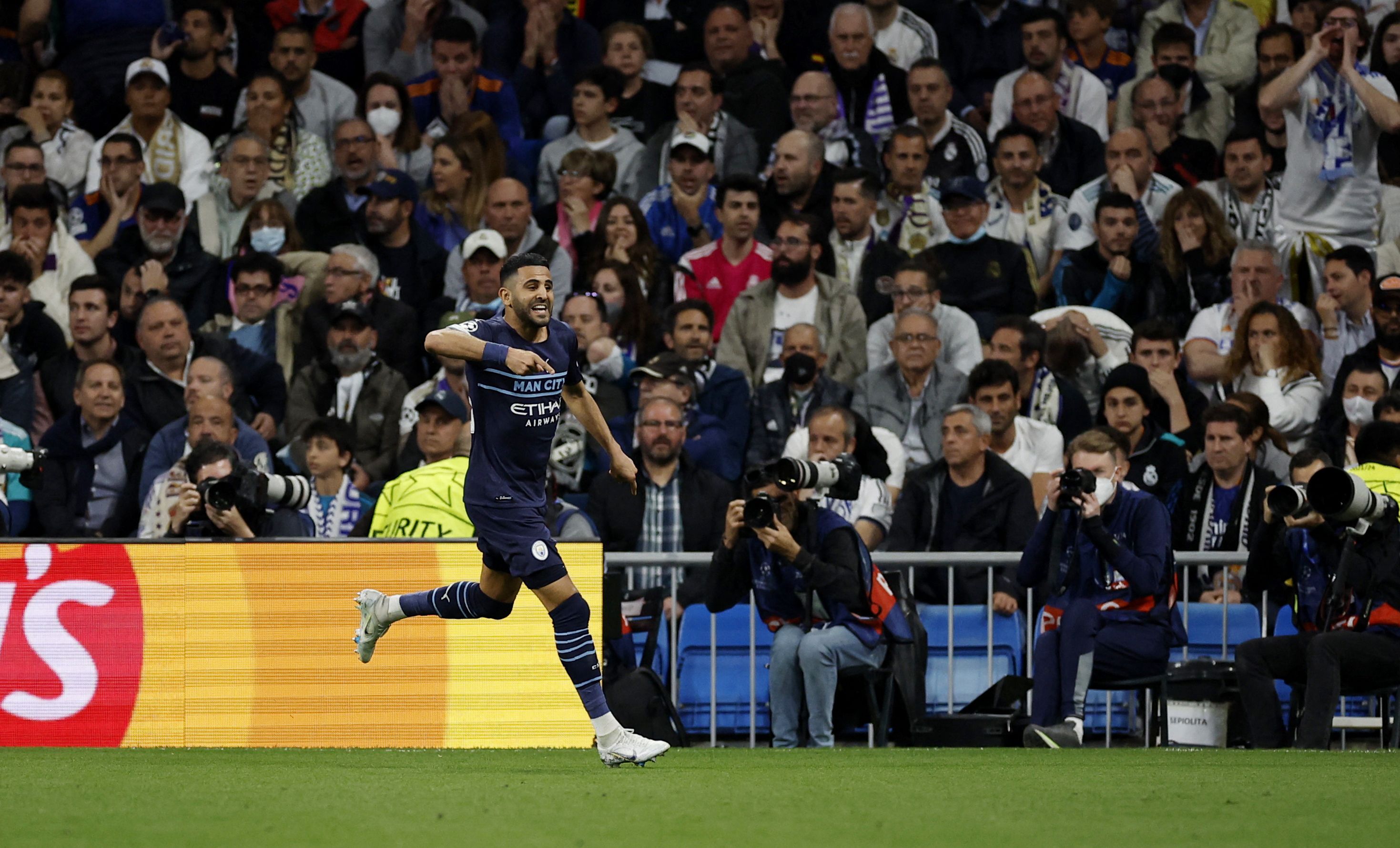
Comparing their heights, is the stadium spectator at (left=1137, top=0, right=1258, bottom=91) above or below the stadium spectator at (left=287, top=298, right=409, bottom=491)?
above

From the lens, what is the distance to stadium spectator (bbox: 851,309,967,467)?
43.4 feet

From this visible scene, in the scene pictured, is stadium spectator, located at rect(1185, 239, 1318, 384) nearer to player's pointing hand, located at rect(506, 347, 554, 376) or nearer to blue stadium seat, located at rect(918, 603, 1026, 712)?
blue stadium seat, located at rect(918, 603, 1026, 712)

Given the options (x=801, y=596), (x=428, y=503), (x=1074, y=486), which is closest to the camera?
(x=1074, y=486)

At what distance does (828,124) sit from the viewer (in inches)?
617

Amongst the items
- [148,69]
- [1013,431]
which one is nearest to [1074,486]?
[1013,431]

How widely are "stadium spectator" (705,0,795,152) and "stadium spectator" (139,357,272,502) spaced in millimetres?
4619

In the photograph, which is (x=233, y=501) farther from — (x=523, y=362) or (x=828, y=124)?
(x=828, y=124)

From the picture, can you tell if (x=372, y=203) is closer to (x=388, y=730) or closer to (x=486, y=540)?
(x=388, y=730)

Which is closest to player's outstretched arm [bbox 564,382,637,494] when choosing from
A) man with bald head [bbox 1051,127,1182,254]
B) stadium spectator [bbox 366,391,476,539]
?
stadium spectator [bbox 366,391,476,539]

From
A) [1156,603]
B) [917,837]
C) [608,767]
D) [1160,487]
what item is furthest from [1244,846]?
[1160,487]

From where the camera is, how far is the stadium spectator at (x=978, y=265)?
14.4 meters

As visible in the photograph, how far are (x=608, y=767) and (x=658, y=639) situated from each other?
317 centimetres

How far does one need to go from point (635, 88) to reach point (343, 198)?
270 centimetres

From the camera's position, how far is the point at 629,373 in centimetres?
1331
